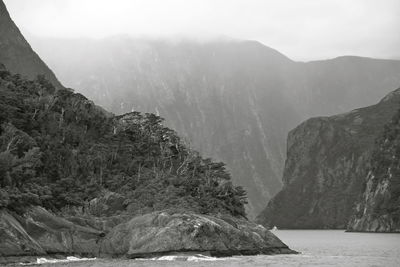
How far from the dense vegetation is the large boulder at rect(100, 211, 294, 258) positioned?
12.7 meters

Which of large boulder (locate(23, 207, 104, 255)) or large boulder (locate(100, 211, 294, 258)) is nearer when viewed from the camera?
large boulder (locate(23, 207, 104, 255))

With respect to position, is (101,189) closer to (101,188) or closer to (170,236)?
(101,188)

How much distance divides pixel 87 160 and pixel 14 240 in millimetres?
44253

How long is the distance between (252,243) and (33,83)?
6516 centimetres

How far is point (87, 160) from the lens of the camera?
126438 millimetres

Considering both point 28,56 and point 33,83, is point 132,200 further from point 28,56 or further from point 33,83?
point 28,56

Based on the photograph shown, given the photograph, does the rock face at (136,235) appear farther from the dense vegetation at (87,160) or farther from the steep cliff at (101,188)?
the dense vegetation at (87,160)

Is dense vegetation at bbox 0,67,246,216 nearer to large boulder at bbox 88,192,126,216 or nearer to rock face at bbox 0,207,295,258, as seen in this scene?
large boulder at bbox 88,192,126,216

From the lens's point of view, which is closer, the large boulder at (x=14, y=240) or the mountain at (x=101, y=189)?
the large boulder at (x=14, y=240)

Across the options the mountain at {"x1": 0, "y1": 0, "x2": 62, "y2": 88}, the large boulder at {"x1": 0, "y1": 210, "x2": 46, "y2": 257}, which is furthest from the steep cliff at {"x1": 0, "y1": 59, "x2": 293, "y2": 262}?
the mountain at {"x1": 0, "y1": 0, "x2": 62, "y2": 88}

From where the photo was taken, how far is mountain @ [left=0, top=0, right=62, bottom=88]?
182125 millimetres

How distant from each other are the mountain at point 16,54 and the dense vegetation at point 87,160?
100ft

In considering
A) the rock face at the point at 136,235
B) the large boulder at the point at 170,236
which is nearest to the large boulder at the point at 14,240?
the rock face at the point at 136,235

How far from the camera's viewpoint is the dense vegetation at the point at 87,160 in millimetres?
105625
